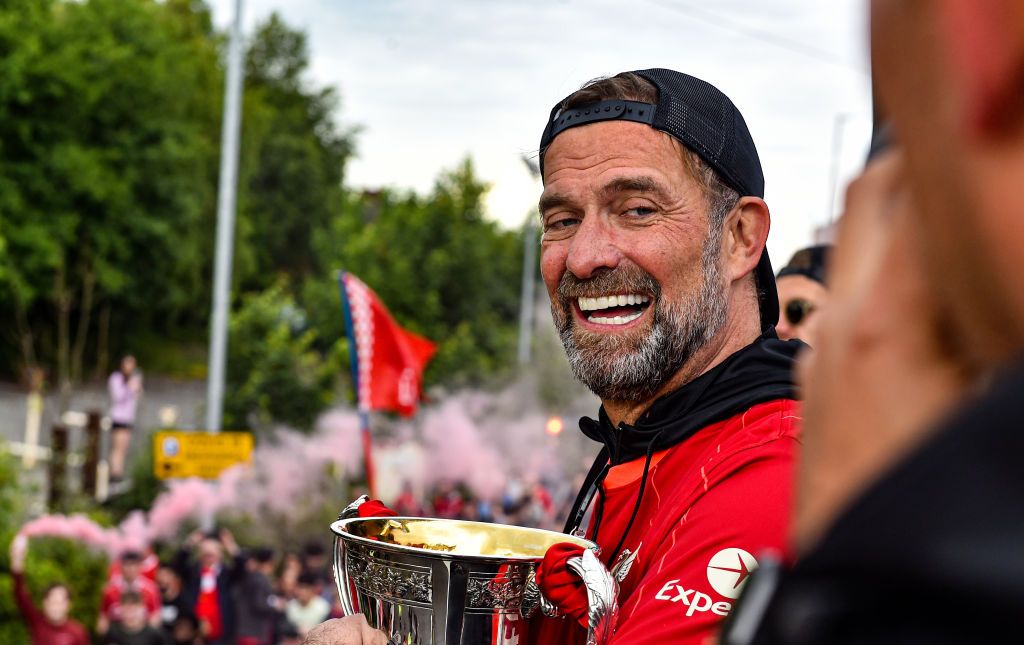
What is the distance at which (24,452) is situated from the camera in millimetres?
30516

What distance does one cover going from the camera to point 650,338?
90.6 inches

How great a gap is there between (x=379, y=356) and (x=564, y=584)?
16.1m

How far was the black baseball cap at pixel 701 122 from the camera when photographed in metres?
2.35

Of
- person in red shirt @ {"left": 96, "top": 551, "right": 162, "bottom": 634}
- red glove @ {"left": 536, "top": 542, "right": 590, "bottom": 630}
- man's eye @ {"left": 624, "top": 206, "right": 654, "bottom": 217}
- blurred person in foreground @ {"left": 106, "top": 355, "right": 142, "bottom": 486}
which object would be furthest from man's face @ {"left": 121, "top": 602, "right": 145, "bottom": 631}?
blurred person in foreground @ {"left": 106, "top": 355, "right": 142, "bottom": 486}

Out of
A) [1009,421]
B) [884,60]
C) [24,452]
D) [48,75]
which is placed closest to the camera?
[1009,421]

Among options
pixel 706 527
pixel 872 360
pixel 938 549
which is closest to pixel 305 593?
pixel 706 527

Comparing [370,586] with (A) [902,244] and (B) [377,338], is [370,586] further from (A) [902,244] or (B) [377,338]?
(B) [377,338]

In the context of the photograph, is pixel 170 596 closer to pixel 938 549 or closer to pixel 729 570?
pixel 729 570

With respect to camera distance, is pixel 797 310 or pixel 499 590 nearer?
pixel 499 590

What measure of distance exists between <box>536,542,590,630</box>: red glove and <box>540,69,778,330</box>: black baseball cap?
0.87m

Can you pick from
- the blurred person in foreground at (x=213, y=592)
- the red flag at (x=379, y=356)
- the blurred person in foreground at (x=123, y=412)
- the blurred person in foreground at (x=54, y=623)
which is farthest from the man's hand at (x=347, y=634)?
the blurred person in foreground at (x=123, y=412)

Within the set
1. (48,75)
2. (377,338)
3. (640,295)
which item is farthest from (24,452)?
(640,295)

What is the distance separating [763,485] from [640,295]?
2.01ft

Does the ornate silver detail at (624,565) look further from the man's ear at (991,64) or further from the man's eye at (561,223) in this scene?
the man's ear at (991,64)
